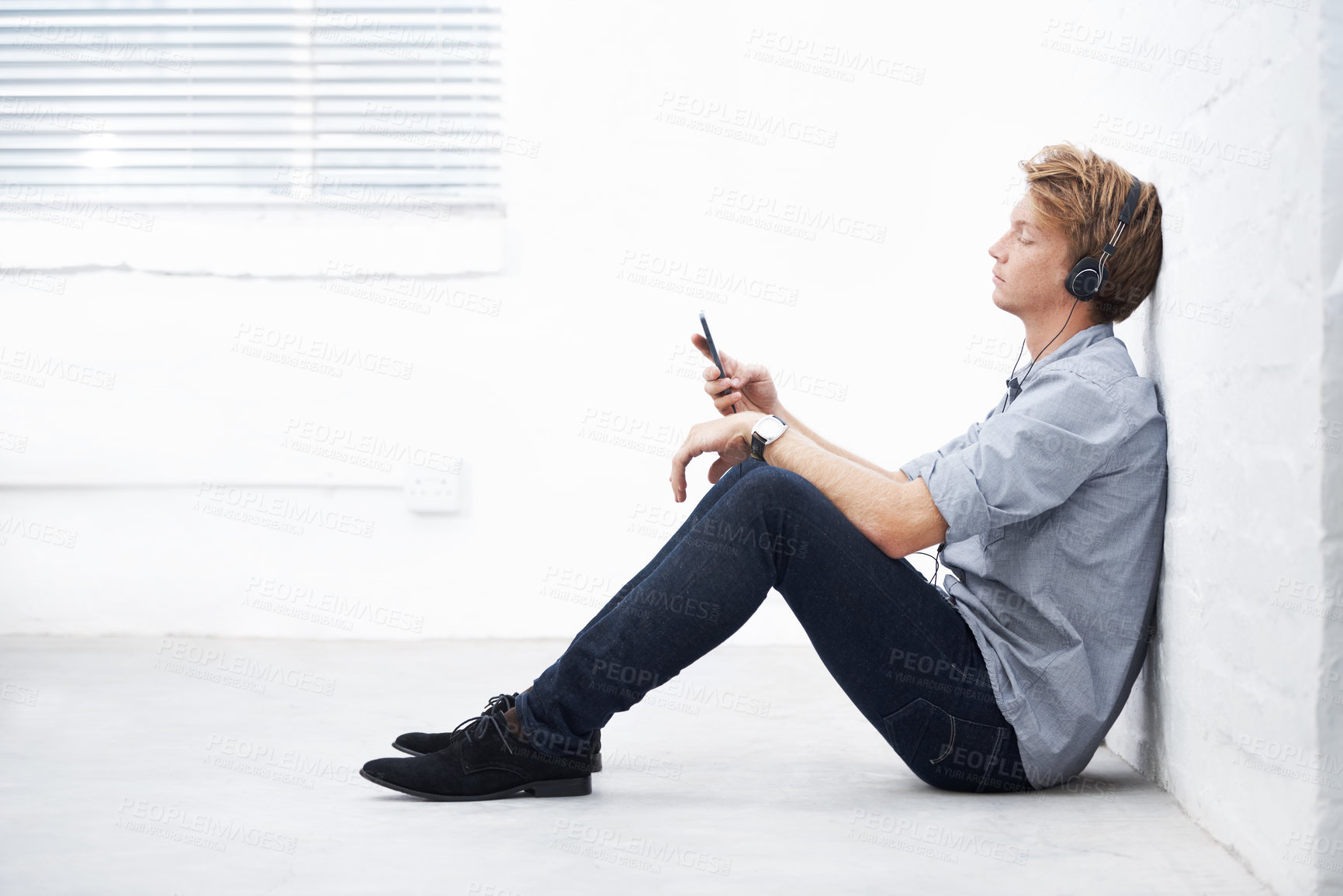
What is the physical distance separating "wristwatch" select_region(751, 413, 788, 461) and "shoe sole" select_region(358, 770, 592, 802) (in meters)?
0.47

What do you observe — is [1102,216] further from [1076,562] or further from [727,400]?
[727,400]

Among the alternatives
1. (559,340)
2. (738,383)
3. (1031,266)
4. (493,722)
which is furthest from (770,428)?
(559,340)

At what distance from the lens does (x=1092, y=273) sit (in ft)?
4.61

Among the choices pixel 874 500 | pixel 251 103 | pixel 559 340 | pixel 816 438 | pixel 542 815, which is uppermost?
pixel 251 103

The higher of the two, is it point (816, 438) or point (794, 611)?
point (816, 438)

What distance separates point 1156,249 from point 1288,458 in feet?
1.73

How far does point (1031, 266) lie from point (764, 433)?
1.33ft

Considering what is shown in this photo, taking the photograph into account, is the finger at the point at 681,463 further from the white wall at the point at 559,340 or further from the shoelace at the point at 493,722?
the white wall at the point at 559,340

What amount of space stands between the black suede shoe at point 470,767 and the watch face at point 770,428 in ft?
1.55

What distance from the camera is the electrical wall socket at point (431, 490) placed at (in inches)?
113

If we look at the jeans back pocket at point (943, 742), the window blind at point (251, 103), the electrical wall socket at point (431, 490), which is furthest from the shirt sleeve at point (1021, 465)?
the window blind at point (251, 103)

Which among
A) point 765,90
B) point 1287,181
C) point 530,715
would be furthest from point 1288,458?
point 765,90

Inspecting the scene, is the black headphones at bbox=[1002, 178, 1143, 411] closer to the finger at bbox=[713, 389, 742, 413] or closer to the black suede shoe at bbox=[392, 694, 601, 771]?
the finger at bbox=[713, 389, 742, 413]

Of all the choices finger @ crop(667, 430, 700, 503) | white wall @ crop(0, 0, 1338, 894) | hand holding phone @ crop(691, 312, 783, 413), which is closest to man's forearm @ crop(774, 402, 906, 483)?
hand holding phone @ crop(691, 312, 783, 413)
